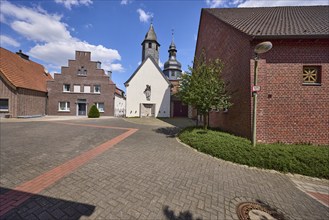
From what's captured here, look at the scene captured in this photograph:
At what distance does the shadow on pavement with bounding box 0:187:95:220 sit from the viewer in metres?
2.54

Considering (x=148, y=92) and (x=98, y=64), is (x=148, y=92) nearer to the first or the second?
(x=148, y=92)

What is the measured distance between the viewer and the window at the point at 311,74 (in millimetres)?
7000

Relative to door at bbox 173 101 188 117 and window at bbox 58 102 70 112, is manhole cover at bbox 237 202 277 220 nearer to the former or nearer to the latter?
door at bbox 173 101 188 117

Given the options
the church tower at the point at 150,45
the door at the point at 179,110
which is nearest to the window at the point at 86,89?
the church tower at the point at 150,45

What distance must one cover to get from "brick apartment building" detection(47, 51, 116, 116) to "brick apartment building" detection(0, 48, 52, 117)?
182 centimetres

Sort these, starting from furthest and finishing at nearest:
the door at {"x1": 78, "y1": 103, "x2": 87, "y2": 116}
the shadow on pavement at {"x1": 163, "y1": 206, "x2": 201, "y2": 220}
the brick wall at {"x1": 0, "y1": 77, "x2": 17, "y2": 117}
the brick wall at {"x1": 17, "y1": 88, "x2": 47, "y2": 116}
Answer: the door at {"x1": 78, "y1": 103, "x2": 87, "y2": 116}, the brick wall at {"x1": 17, "y1": 88, "x2": 47, "y2": 116}, the brick wall at {"x1": 0, "y1": 77, "x2": 17, "y2": 117}, the shadow on pavement at {"x1": 163, "y1": 206, "x2": 201, "y2": 220}

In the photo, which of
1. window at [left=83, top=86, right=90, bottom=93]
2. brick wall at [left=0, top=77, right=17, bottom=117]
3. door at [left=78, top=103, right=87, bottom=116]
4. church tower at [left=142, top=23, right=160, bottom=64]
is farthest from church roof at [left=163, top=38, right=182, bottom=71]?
brick wall at [left=0, top=77, right=17, bottom=117]

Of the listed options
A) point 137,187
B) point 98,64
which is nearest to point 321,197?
point 137,187

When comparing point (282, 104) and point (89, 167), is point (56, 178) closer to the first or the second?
point (89, 167)

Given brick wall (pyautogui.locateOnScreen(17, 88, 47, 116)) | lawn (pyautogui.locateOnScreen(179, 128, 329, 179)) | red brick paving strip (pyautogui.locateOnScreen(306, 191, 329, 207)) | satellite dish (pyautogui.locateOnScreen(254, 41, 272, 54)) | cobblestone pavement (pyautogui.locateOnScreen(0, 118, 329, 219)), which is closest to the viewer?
cobblestone pavement (pyautogui.locateOnScreen(0, 118, 329, 219))

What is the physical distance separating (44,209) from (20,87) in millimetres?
21925

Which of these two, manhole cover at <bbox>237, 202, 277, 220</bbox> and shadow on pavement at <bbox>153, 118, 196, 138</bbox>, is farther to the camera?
shadow on pavement at <bbox>153, 118, 196, 138</bbox>

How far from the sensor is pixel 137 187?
3.52 metres

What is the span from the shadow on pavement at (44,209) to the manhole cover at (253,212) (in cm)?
277
